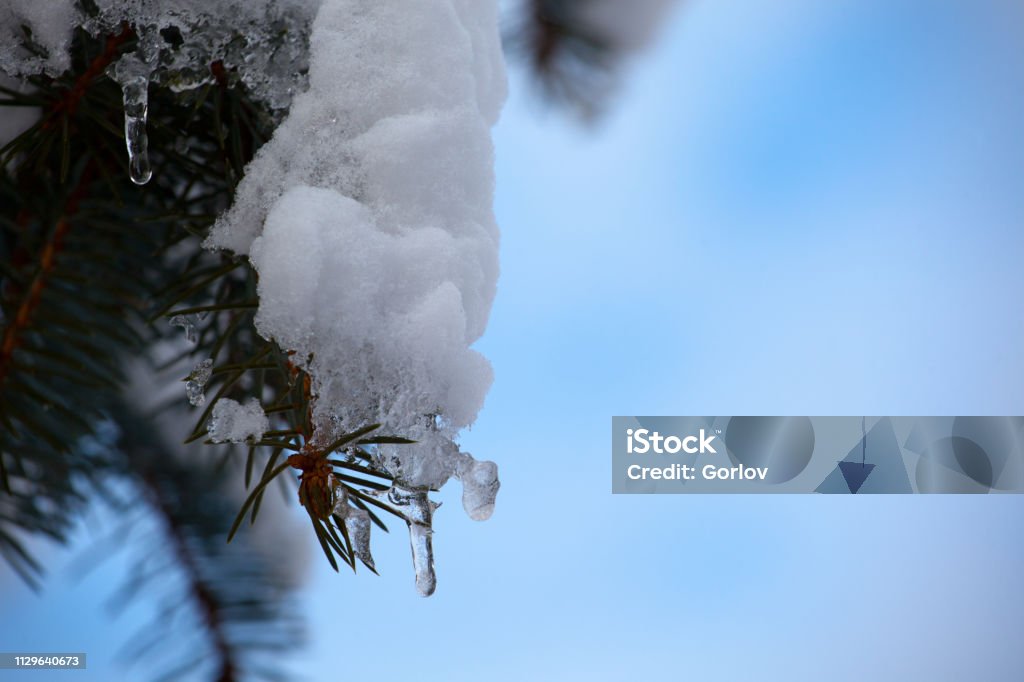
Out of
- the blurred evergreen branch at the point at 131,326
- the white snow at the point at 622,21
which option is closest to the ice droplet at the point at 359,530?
the blurred evergreen branch at the point at 131,326

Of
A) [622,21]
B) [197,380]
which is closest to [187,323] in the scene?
[197,380]

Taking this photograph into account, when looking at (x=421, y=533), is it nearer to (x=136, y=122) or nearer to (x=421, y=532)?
(x=421, y=532)

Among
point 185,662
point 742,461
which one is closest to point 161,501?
point 185,662

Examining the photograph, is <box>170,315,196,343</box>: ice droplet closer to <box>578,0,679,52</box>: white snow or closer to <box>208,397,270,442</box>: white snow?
<box>208,397,270,442</box>: white snow

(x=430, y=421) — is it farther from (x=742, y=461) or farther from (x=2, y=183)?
(x=742, y=461)

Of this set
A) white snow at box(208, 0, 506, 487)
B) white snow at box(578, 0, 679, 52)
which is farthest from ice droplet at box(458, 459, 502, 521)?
white snow at box(578, 0, 679, 52)
